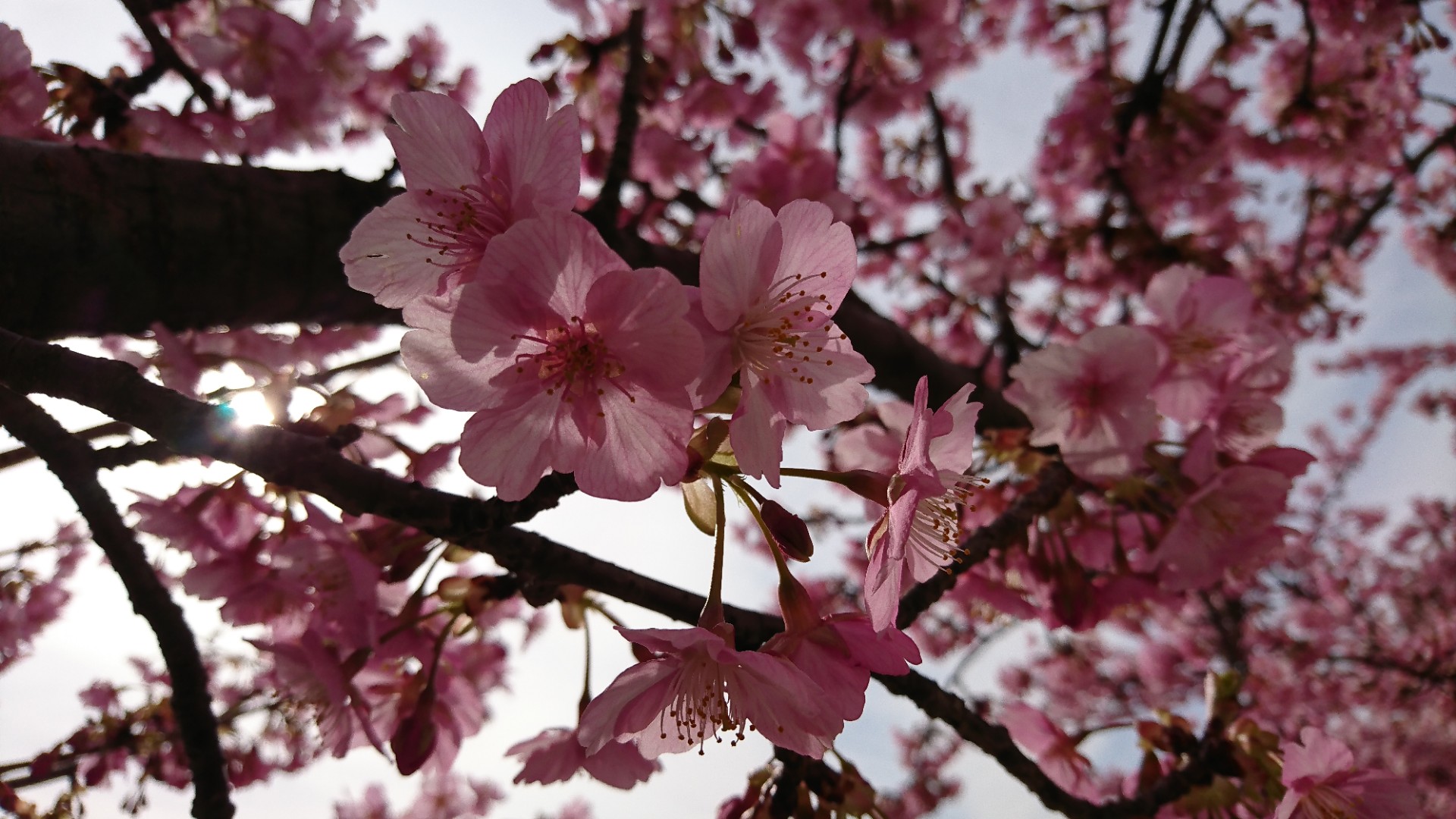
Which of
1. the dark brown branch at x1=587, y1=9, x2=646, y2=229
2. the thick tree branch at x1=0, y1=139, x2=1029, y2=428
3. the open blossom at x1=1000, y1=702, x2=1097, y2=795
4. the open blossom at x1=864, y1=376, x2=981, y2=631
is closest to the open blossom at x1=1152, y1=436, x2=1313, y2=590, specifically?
the open blossom at x1=1000, y1=702, x2=1097, y2=795

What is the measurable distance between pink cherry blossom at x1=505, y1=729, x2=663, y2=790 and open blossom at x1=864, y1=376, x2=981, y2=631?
0.49 meters

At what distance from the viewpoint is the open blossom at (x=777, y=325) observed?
869mm

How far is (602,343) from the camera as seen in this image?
93 centimetres

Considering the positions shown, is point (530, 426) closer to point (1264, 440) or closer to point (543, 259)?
point (543, 259)

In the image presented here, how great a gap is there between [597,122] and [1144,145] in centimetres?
287

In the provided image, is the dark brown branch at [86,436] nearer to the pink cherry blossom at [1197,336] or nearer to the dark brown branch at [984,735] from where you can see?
the dark brown branch at [984,735]

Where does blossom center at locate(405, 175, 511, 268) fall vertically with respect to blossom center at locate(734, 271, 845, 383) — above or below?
above

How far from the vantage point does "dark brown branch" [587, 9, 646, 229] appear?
78.2 inches

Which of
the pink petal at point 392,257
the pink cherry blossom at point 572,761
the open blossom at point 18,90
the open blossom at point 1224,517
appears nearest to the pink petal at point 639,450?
the pink petal at point 392,257

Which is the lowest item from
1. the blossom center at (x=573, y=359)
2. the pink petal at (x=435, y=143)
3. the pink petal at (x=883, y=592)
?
the pink petal at (x=883, y=592)

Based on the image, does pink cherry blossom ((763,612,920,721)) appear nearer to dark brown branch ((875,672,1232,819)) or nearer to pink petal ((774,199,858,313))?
dark brown branch ((875,672,1232,819))

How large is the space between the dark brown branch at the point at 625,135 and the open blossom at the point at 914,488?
1.13m

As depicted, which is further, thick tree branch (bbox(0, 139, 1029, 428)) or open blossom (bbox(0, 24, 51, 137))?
open blossom (bbox(0, 24, 51, 137))

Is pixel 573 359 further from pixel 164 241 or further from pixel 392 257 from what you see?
pixel 164 241
